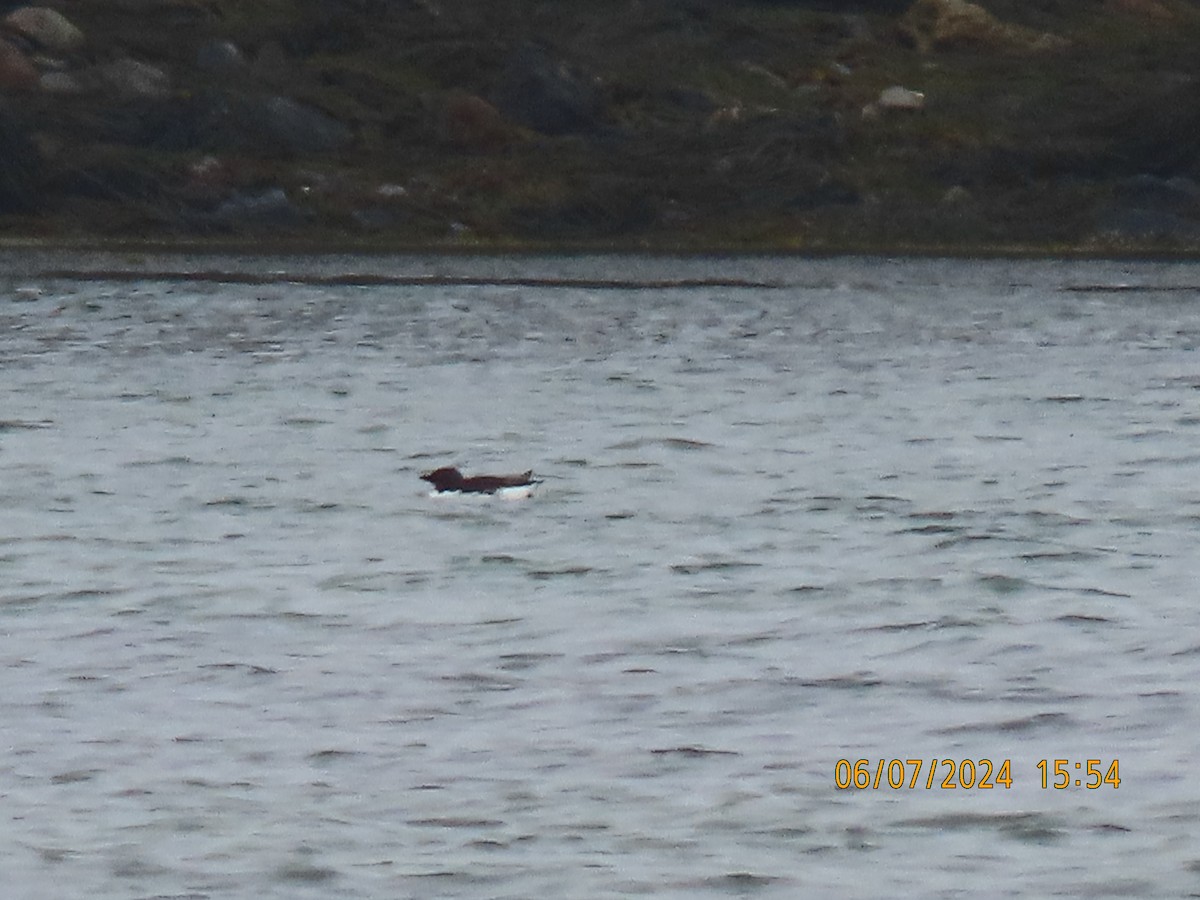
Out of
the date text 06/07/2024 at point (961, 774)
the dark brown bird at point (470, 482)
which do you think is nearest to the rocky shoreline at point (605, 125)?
the dark brown bird at point (470, 482)

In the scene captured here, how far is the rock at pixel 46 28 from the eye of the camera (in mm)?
97125

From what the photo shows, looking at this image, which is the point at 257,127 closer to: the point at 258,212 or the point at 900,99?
the point at 258,212

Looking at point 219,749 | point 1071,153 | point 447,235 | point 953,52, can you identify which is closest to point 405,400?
point 219,749

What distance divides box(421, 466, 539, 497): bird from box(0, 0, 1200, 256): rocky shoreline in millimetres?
59529

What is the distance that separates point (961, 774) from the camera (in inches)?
475

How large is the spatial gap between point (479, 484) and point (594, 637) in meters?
6.58

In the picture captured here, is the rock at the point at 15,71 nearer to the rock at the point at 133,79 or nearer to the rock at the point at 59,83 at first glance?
the rock at the point at 59,83

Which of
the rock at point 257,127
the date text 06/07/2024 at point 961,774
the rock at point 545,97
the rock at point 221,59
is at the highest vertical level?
the rock at point 221,59

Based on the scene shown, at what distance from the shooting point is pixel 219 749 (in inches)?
497

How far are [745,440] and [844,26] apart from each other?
265 ft

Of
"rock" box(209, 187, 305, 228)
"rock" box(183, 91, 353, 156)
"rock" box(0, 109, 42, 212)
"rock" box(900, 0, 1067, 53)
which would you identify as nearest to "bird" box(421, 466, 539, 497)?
"rock" box(209, 187, 305, 228)

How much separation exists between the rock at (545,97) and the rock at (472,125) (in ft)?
3.42

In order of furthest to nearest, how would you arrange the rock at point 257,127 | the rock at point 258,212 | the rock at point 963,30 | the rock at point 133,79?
the rock at point 963,30 < the rock at point 133,79 < the rock at point 257,127 < the rock at point 258,212

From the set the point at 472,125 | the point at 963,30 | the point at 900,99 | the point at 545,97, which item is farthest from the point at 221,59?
Result: the point at 963,30
